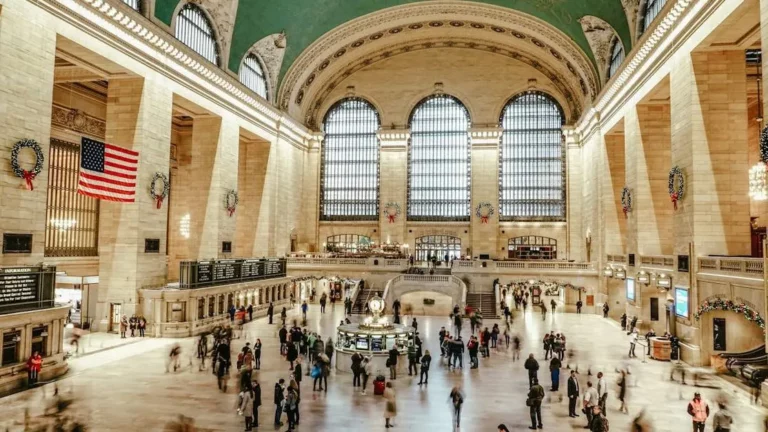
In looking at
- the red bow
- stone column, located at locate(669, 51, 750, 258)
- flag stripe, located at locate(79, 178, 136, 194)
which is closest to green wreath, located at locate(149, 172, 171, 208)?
flag stripe, located at locate(79, 178, 136, 194)

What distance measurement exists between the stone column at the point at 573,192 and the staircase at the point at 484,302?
936 centimetres

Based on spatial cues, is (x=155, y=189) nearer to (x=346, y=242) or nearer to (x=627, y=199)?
(x=627, y=199)

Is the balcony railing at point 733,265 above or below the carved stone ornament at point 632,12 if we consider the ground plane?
below

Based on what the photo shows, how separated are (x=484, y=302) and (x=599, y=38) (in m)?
15.7

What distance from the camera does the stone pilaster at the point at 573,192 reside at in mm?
36281

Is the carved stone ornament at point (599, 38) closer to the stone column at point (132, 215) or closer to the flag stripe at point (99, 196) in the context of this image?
the stone column at point (132, 215)

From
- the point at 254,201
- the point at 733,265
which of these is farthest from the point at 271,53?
the point at 733,265

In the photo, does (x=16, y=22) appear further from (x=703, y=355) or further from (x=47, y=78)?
(x=703, y=355)

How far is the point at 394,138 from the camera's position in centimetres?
3962

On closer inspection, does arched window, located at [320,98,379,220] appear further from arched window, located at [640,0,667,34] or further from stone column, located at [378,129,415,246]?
arched window, located at [640,0,667,34]

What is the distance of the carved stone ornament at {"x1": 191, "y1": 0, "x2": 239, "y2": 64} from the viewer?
82.5ft

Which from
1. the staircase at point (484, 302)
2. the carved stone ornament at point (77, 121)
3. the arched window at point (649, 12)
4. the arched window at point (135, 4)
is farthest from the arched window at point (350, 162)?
the arched window at point (135, 4)

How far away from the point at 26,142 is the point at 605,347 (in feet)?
65.3

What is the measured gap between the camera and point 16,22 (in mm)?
14727
